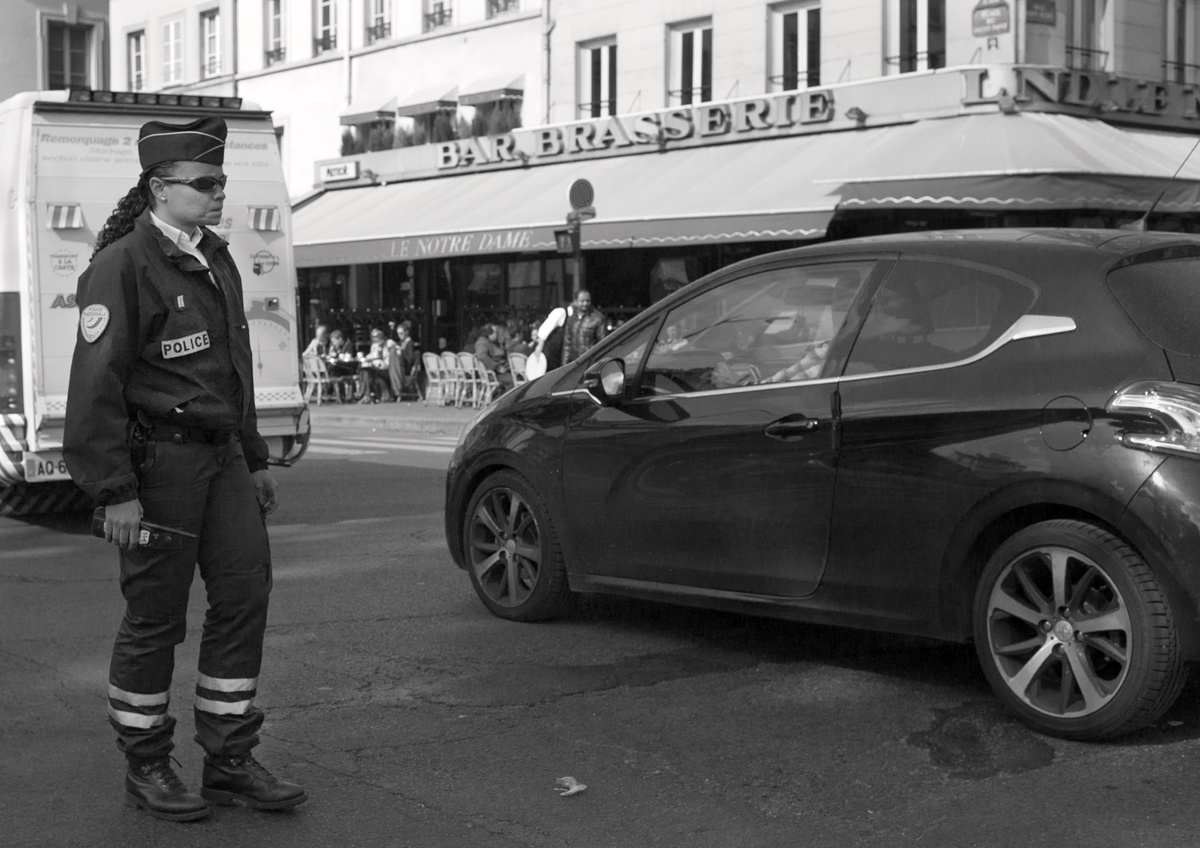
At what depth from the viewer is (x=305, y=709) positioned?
562cm

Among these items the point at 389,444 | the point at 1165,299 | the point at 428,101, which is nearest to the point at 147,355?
the point at 1165,299

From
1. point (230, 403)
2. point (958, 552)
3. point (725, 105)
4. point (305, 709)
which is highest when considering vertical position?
point (725, 105)

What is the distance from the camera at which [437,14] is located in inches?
1206

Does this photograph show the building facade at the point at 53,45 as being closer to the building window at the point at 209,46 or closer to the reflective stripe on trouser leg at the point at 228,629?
the building window at the point at 209,46

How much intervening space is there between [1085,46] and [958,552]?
18326 millimetres

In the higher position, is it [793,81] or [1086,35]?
[1086,35]

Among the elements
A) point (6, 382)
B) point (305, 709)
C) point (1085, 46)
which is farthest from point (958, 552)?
point (1085, 46)

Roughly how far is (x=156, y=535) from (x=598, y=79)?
24213 mm

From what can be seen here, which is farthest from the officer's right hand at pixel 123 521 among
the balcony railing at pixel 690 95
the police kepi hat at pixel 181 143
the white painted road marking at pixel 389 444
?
the balcony railing at pixel 690 95

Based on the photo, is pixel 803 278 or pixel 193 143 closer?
pixel 193 143

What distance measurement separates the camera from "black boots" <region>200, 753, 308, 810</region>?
4.43 meters

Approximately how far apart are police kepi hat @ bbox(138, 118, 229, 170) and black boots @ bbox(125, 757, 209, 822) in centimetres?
159

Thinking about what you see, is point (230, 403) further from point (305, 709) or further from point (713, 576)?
point (713, 576)

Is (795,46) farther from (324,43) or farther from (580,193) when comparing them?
(324,43)
